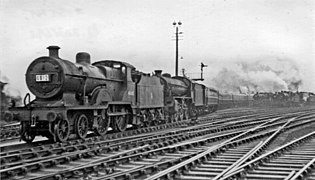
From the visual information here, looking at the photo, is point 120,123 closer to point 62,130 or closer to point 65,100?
point 62,130

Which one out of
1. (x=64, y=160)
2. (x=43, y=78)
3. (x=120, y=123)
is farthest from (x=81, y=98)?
(x=64, y=160)

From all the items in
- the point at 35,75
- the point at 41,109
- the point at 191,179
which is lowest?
the point at 191,179

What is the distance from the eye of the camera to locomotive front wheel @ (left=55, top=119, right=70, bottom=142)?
11.0 meters

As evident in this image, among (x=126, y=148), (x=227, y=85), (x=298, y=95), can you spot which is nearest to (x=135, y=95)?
(x=126, y=148)

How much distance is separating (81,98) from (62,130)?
147 centimetres

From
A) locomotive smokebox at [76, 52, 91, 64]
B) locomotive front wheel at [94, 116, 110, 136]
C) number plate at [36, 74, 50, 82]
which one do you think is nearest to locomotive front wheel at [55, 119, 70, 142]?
number plate at [36, 74, 50, 82]

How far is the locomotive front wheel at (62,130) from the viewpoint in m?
11.0

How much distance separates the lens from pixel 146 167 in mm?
6984

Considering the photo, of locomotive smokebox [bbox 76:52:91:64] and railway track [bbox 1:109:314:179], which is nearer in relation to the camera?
railway track [bbox 1:109:314:179]

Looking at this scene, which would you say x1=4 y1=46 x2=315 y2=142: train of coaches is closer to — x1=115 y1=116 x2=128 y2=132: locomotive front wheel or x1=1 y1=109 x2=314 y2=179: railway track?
x1=115 y1=116 x2=128 y2=132: locomotive front wheel

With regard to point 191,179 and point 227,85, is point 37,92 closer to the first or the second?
point 191,179

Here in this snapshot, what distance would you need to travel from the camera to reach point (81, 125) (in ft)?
39.7

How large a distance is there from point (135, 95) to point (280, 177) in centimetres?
968

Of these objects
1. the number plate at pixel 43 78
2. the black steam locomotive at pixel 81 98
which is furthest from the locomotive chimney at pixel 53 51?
the number plate at pixel 43 78
